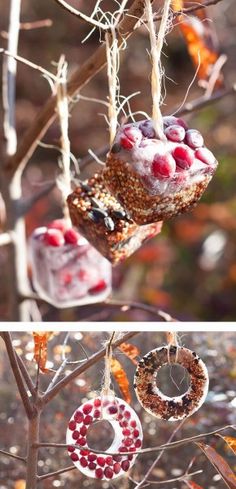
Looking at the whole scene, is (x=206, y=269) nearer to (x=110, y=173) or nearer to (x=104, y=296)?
(x=104, y=296)

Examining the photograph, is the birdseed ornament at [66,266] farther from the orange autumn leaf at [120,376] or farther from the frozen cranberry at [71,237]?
the orange autumn leaf at [120,376]

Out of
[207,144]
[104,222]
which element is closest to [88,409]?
[104,222]

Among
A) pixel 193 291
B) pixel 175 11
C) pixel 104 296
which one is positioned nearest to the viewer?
pixel 175 11

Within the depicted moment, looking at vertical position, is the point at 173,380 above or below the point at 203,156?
below

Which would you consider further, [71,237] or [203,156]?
[71,237]

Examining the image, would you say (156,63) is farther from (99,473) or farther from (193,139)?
(99,473)

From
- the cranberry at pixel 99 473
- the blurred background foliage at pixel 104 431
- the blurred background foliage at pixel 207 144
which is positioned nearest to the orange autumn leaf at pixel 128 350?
the blurred background foliage at pixel 104 431

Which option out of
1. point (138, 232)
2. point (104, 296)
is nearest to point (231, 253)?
point (104, 296)
